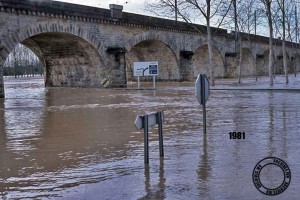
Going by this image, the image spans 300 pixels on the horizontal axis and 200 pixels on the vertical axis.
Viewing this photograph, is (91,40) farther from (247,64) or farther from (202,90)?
(247,64)

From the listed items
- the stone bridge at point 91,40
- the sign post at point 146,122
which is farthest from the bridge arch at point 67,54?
the sign post at point 146,122

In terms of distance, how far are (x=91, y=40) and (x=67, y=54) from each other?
11.6ft

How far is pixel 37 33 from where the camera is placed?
2456 centimetres

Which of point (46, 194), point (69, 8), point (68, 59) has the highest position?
point (69, 8)

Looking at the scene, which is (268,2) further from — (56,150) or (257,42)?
(257,42)

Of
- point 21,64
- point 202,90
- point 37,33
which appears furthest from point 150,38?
point 21,64

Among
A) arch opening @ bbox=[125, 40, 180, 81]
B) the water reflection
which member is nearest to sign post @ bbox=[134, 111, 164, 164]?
the water reflection

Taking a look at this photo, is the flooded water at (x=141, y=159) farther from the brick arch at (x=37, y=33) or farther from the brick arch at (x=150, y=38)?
the brick arch at (x=150, y=38)

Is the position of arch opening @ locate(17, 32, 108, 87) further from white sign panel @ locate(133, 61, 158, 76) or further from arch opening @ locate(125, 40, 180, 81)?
arch opening @ locate(125, 40, 180, 81)

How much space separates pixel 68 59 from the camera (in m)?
32.1

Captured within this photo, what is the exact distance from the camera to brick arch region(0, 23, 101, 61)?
2298cm

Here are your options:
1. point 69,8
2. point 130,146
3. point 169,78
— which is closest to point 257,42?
point 169,78

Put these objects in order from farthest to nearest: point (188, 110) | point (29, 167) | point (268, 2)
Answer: point (268, 2), point (188, 110), point (29, 167)

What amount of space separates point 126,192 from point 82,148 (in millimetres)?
2861
